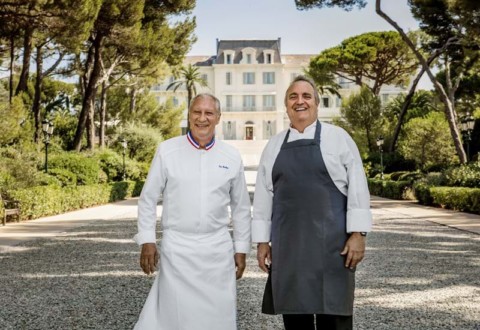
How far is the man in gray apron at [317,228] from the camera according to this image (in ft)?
9.13

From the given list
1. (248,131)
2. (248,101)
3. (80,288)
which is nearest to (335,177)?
(80,288)

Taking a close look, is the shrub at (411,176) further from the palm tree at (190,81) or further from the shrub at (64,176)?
the palm tree at (190,81)

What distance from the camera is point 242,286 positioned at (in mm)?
5848

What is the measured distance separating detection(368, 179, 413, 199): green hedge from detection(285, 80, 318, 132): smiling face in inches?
753

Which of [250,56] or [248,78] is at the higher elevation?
[250,56]

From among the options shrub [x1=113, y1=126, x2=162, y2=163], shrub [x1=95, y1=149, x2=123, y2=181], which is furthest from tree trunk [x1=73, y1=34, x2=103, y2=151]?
shrub [x1=113, y1=126, x2=162, y2=163]

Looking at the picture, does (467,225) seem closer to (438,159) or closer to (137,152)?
(438,159)

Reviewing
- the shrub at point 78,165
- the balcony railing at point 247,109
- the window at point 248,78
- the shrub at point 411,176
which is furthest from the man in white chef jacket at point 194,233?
the window at point 248,78

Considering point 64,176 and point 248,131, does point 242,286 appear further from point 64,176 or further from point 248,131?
point 248,131

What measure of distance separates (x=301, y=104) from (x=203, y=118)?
1.61 ft

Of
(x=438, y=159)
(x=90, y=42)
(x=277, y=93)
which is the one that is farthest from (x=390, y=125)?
(x=277, y=93)

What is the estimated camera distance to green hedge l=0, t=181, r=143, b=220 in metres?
14.4

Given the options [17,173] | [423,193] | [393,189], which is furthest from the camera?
[393,189]

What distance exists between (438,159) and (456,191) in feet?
36.8
